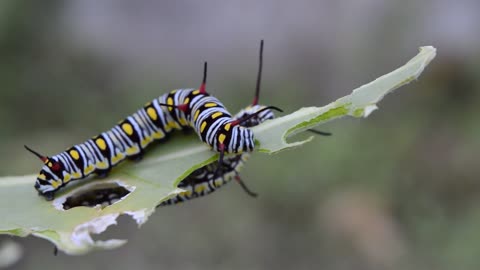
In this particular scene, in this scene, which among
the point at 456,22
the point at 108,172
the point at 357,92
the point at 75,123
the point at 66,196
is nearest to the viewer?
the point at 357,92

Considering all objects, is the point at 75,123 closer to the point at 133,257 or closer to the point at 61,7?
the point at 133,257

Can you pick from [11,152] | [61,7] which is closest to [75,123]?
[11,152]

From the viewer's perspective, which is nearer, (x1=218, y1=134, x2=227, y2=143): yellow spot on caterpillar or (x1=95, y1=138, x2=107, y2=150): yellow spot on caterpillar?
(x1=218, y1=134, x2=227, y2=143): yellow spot on caterpillar

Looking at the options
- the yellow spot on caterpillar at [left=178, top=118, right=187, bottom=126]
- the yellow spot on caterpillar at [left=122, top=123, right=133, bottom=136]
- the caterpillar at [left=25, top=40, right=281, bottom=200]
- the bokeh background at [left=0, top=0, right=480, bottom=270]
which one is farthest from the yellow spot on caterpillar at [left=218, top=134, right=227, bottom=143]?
the bokeh background at [left=0, top=0, right=480, bottom=270]

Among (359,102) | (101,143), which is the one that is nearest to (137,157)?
(101,143)

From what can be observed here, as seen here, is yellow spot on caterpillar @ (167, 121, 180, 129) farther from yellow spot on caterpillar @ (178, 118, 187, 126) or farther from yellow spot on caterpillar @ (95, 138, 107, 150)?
yellow spot on caterpillar @ (95, 138, 107, 150)

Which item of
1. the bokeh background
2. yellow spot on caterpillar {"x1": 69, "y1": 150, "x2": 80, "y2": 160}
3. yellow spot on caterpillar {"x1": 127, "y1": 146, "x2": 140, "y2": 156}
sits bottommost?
the bokeh background
